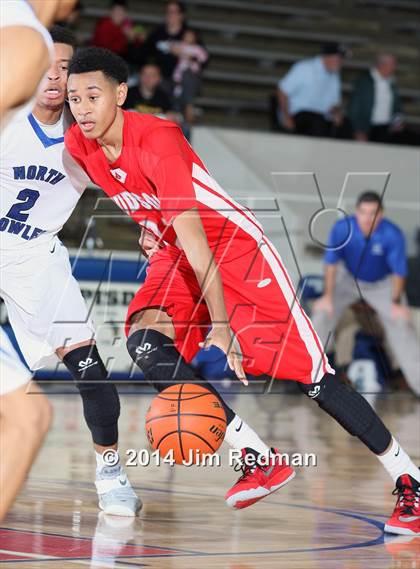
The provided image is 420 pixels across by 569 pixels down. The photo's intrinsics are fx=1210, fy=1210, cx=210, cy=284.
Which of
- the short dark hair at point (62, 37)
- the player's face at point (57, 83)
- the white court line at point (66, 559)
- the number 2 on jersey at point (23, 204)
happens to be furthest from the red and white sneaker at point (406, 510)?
the short dark hair at point (62, 37)

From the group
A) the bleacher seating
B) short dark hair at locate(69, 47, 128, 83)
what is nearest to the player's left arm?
short dark hair at locate(69, 47, 128, 83)

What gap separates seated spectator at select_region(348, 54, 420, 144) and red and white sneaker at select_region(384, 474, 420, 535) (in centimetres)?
952

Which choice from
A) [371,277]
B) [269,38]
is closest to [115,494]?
[371,277]

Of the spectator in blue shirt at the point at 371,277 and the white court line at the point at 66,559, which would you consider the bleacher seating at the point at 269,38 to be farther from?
the white court line at the point at 66,559

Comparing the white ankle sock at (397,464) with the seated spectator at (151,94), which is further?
the seated spectator at (151,94)

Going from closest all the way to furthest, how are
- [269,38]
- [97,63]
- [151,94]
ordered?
[97,63] → [151,94] → [269,38]

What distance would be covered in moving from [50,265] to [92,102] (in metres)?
1.03

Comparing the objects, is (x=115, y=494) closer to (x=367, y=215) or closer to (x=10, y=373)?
(x=10, y=373)

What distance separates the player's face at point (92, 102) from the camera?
511cm

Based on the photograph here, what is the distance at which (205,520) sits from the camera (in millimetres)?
5422

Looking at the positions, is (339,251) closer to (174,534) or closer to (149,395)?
(149,395)

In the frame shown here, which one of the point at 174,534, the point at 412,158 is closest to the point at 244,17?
the point at 412,158

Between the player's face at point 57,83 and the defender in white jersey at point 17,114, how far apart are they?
6.34 feet

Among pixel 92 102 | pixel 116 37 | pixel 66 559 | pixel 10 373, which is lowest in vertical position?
pixel 66 559
